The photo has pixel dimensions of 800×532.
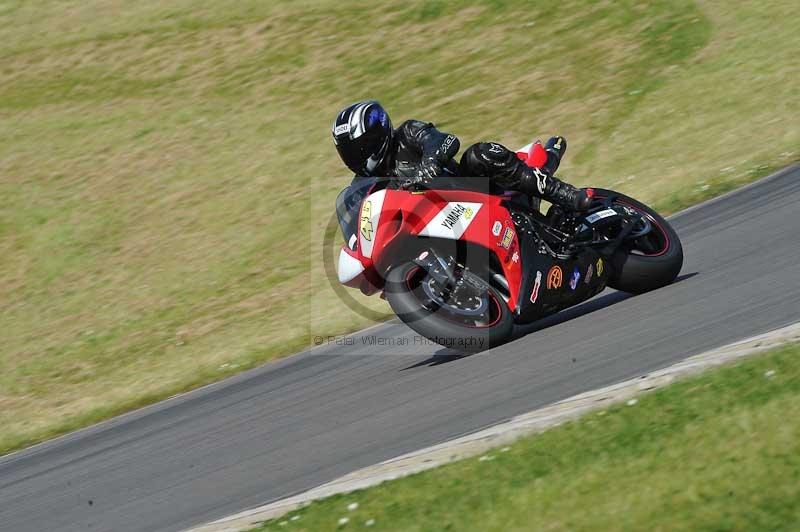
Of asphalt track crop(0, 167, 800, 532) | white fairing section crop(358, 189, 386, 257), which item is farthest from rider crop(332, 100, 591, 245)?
asphalt track crop(0, 167, 800, 532)

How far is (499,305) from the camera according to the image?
734cm

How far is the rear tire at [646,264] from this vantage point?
789 centimetres

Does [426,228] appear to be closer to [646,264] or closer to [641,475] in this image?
[646,264]

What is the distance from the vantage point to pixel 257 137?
59.3 feet

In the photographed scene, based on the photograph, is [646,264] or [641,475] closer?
[641,475]

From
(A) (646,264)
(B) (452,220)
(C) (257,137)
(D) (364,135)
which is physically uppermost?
(D) (364,135)

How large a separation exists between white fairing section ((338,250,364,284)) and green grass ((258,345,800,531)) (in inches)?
82.6

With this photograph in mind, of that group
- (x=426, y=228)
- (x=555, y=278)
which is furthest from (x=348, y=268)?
(x=555, y=278)

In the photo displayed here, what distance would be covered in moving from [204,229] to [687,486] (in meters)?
11.8

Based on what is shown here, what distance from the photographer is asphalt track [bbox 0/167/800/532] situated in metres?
6.26

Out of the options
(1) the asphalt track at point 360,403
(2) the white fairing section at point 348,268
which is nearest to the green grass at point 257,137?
(1) the asphalt track at point 360,403

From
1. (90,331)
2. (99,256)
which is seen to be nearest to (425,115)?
(99,256)

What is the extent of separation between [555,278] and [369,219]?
57.9 inches

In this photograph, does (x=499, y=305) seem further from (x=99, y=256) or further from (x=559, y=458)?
(x=99, y=256)
